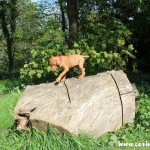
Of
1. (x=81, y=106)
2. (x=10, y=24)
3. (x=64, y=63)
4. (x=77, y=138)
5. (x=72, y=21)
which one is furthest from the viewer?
(x=10, y=24)

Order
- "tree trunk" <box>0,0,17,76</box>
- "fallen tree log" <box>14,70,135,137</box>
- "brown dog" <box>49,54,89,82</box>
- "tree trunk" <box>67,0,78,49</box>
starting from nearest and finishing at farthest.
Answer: "fallen tree log" <box>14,70,135,137</box> < "brown dog" <box>49,54,89,82</box> < "tree trunk" <box>67,0,78,49</box> < "tree trunk" <box>0,0,17,76</box>

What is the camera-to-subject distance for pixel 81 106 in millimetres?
6695

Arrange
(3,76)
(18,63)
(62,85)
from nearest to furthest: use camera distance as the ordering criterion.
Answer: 1. (62,85)
2. (3,76)
3. (18,63)

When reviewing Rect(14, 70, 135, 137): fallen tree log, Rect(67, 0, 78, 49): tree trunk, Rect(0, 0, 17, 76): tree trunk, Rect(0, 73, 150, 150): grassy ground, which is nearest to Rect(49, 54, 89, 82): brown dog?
Rect(14, 70, 135, 137): fallen tree log

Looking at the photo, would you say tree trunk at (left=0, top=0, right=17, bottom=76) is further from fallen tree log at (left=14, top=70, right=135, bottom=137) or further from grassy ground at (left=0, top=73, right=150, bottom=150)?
fallen tree log at (left=14, top=70, right=135, bottom=137)

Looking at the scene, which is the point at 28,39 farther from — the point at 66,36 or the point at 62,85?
the point at 62,85

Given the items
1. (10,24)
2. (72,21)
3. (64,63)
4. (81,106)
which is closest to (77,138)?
(81,106)

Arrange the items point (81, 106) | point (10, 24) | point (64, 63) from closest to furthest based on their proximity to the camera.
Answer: point (81, 106)
point (64, 63)
point (10, 24)

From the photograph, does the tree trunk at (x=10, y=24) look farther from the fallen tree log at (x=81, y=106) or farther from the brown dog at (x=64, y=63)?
the fallen tree log at (x=81, y=106)

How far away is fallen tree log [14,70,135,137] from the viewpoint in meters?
6.49

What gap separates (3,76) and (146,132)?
13.3m

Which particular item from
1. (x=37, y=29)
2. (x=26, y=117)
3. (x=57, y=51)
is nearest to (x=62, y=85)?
(x=26, y=117)

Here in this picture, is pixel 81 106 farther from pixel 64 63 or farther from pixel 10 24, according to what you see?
pixel 10 24

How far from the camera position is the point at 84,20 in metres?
14.8
